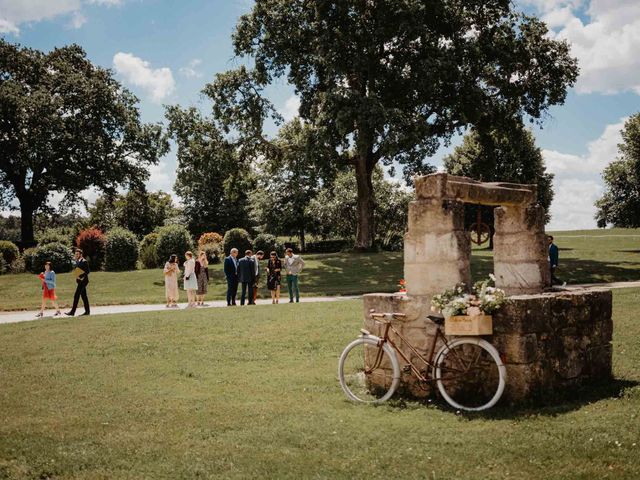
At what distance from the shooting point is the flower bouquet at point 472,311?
7.53 m

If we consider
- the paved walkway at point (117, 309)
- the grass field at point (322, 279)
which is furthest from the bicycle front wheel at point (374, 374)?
the grass field at point (322, 279)

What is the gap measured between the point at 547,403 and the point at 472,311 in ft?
4.73

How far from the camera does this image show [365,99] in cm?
2844

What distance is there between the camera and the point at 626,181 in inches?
1829

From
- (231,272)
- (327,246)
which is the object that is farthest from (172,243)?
(327,246)

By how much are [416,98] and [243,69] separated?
31.0ft

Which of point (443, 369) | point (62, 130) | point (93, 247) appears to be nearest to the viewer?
point (443, 369)

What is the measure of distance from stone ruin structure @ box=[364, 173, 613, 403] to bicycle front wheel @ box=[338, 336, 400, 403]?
0.27 meters

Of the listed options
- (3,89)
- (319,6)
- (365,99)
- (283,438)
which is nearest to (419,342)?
(283,438)

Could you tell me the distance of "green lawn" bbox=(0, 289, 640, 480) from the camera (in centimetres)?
575

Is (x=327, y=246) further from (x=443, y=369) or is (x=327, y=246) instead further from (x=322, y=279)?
(x=443, y=369)

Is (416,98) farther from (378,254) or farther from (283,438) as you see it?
(283,438)

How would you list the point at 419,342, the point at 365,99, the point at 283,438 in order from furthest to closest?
the point at 365,99
the point at 419,342
the point at 283,438

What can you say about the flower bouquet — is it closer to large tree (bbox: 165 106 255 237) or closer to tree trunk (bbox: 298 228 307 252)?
large tree (bbox: 165 106 255 237)
